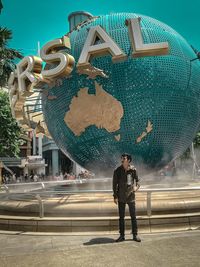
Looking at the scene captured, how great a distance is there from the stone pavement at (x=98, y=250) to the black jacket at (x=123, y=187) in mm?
700

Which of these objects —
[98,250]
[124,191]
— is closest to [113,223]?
[124,191]

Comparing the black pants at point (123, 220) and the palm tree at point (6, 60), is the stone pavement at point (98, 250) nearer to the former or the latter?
the black pants at point (123, 220)

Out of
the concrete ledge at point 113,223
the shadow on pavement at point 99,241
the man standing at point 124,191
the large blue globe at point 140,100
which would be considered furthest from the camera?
the large blue globe at point 140,100

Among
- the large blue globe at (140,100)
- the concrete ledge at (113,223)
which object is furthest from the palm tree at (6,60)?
the concrete ledge at (113,223)

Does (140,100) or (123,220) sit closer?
(123,220)

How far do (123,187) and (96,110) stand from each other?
155 inches

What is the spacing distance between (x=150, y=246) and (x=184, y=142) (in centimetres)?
570

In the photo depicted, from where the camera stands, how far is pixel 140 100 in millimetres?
8625

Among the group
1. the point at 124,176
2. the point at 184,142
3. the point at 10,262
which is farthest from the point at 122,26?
the point at 10,262

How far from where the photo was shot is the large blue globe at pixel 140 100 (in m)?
8.67

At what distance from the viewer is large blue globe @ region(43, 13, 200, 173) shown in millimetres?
8672

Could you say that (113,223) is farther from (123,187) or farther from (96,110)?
(96,110)

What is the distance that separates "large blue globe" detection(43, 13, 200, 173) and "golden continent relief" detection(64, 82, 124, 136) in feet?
0.38

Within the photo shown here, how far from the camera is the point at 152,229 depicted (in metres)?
5.78
